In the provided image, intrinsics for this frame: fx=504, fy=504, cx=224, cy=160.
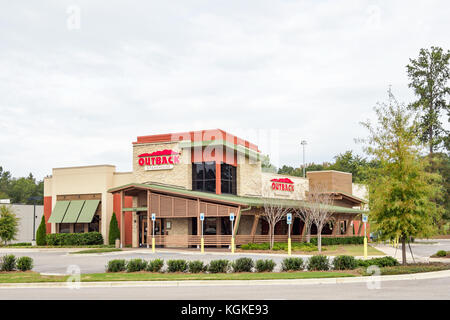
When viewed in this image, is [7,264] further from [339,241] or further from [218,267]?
[339,241]

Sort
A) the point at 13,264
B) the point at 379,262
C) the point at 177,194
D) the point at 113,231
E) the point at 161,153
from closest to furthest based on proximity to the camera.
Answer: the point at 379,262 < the point at 13,264 < the point at 177,194 < the point at 113,231 < the point at 161,153

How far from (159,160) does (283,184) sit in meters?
13.6

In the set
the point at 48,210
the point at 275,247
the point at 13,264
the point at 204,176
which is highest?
the point at 204,176

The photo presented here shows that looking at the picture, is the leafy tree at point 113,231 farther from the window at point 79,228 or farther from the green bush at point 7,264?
the green bush at point 7,264

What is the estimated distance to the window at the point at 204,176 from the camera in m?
41.6

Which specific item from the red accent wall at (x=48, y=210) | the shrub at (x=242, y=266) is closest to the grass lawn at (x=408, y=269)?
the shrub at (x=242, y=266)

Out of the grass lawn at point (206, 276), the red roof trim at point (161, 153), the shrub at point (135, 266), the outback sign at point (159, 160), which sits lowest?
the grass lawn at point (206, 276)

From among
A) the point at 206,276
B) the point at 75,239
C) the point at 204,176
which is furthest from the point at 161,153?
the point at 206,276

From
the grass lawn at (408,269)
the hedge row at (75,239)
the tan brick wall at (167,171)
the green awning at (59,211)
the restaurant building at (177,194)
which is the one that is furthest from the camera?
the green awning at (59,211)

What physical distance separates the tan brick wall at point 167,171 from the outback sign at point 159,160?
12.0 inches

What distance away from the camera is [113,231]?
41281mm

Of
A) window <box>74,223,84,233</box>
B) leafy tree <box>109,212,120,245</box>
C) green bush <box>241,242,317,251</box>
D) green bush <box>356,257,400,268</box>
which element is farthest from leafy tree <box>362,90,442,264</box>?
window <box>74,223,84,233</box>
